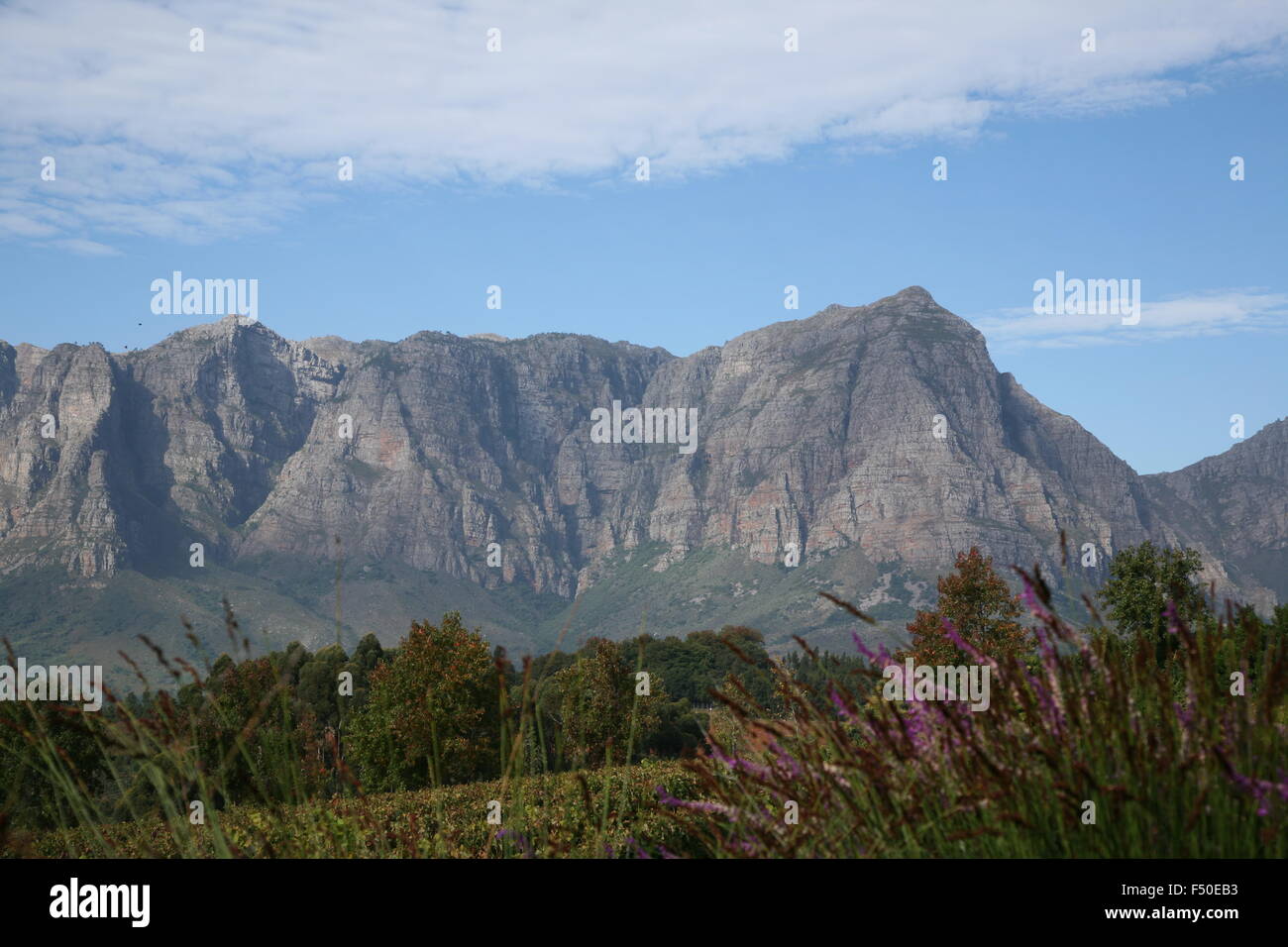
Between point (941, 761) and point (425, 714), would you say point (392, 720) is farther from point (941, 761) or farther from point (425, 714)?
point (941, 761)

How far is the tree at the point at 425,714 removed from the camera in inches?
1742

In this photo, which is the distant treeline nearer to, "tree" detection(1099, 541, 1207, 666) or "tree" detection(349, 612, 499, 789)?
"tree" detection(349, 612, 499, 789)

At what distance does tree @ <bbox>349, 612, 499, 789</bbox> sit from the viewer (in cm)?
4425

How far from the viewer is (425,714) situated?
42094 millimetres

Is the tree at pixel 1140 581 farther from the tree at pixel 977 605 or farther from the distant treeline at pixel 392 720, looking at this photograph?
the distant treeline at pixel 392 720

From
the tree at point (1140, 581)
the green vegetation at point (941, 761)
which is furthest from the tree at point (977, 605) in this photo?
the green vegetation at point (941, 761)

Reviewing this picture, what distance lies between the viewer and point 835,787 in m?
3.97

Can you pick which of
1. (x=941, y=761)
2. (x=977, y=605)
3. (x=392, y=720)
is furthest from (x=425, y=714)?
(x=941, y=761)

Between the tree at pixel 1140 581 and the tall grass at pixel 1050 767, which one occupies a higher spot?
the tree at pixel 1140 581
